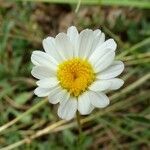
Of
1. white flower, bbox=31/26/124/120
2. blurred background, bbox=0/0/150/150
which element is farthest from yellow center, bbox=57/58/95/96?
blurred background, bbox=0/0/150/150

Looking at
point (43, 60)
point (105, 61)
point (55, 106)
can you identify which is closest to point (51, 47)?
point (43, 60)

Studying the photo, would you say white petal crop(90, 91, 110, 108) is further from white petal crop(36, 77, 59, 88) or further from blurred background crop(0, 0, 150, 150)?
blurred background crop(0, 0, 150, 150)

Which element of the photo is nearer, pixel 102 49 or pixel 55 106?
pixel 102 49

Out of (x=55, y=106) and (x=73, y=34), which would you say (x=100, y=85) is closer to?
(x=73, y=34)

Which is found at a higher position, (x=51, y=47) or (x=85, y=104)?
(x=51, y=47)

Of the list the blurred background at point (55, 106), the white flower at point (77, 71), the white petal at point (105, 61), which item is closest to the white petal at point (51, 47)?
the white flower at point (77, 71)

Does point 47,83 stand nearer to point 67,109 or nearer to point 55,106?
point 67,109

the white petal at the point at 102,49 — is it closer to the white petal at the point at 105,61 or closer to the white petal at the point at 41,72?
the white petal at the point at 105,61
